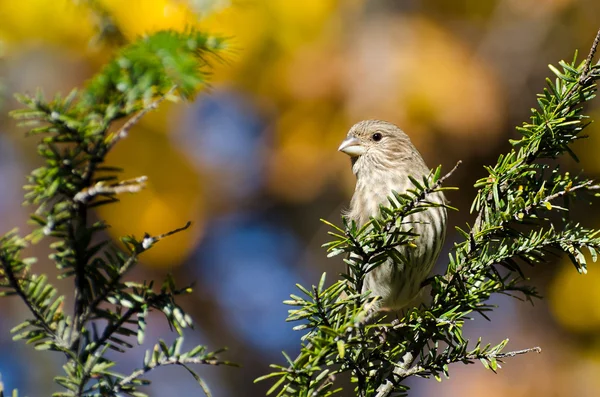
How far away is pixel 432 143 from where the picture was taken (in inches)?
190

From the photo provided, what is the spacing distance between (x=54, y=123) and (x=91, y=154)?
83 mm

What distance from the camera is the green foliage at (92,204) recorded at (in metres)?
1.18

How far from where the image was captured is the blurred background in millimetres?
4719

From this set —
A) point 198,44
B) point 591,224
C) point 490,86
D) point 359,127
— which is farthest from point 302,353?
point 591,224

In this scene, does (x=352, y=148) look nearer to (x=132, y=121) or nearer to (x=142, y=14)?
(x=142, y=14)

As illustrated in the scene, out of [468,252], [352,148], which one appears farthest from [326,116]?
[468,252]

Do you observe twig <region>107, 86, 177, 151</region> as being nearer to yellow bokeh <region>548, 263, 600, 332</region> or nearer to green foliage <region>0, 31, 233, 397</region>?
green foliage <region>0, 31, 233, 397</region>

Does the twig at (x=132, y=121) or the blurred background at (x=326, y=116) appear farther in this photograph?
the blurred background at (x=326, y=116)

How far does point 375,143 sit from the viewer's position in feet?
13.5

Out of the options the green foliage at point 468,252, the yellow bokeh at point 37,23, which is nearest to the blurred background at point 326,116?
the yellow bokeh at point 37,23

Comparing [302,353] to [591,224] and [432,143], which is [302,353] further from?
[591,224]

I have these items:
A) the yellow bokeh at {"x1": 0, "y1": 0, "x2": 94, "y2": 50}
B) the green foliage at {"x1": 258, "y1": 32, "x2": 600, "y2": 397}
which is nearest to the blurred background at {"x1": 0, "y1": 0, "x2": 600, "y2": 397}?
the yellow bokeh at {"x1": 0, "y1": 0, "x2": 94, "y2": 50}

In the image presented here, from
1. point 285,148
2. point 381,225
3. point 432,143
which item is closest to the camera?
point 381,225

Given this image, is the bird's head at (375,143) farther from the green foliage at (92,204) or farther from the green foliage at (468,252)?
the green foliage at (92,204)
